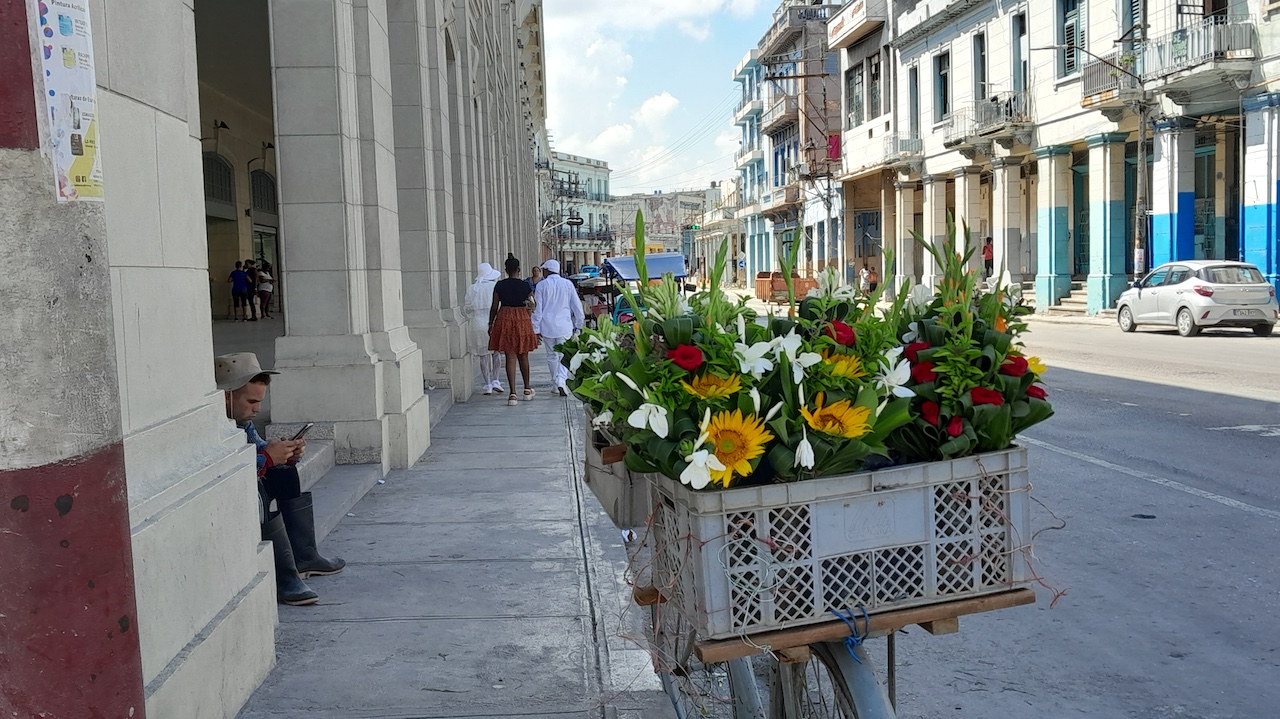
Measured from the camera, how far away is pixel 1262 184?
2283 centimetres

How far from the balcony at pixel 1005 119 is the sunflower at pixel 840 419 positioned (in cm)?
3156

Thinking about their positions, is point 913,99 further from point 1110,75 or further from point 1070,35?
point 1110,75

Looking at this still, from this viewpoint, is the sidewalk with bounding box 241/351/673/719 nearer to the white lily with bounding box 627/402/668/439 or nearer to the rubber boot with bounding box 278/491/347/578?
the rubber boot with bounding box 278/491/347/578

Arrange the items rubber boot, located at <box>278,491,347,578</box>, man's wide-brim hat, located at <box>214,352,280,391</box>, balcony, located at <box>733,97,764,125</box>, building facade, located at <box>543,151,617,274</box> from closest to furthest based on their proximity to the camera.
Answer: man's wide-brim hat, located at <box>214,352,280,391</box>
rubber boot, located at <box>278,491,347,578</box>
balcony, located at <box>733,97,764,125</box>
building facade, located at <box>543,151,617,274</box>

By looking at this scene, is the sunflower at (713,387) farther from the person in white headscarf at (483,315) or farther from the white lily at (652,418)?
the person in white headscarf at (483,315)

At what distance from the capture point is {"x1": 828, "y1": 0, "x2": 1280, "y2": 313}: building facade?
2328 centimetres

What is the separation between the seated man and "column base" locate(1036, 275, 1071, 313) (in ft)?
95.3

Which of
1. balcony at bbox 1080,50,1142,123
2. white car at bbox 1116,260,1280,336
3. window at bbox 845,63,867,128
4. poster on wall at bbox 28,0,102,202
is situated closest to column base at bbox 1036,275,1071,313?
balcony at bbox 1080,50,1142,123

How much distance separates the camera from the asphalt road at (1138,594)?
4164 millimetres

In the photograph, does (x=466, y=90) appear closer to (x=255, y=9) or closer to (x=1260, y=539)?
(x=255, y=9)

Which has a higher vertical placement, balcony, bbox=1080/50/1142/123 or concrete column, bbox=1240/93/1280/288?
balcony, bbox=1080/50/1142/123

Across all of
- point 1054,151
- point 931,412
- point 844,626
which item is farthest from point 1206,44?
point 844,626

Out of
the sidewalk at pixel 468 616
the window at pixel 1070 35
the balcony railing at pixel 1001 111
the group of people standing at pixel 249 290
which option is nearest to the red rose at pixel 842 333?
the sidewalk at pixel 468 616

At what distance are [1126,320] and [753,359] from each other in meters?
23.7
